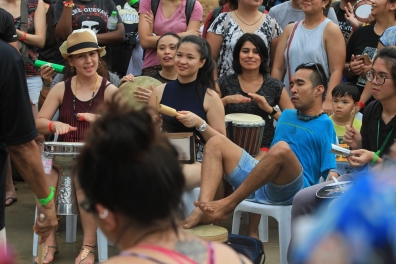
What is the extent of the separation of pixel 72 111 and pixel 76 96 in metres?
0.13

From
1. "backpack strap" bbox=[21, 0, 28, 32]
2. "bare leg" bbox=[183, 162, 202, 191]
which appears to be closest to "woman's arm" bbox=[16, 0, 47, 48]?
"backpack strap" bbox=[21, 0, 28, 32]

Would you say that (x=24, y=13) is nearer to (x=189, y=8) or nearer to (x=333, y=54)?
(x=189, y=8)

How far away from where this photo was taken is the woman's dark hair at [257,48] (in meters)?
5.58

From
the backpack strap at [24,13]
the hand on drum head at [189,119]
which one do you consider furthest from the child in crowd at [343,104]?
the backpack strap at [24,13]

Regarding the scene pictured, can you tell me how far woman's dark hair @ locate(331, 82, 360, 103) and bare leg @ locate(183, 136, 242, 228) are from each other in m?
1.41

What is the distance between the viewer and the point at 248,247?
13.3ft

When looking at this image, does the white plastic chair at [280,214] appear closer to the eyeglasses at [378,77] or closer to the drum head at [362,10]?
the eyeglasses at [378,77]

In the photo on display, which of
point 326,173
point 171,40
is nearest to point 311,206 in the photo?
point 326,173

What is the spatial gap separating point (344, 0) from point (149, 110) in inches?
208

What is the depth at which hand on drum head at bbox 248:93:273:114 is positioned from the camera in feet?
17.5

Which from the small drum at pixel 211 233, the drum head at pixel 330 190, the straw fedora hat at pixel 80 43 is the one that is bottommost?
the small drum at pixel 211 233

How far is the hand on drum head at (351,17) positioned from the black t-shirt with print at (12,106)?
164 inches

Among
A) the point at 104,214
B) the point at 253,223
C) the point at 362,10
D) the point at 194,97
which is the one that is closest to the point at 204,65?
the point at 194,97

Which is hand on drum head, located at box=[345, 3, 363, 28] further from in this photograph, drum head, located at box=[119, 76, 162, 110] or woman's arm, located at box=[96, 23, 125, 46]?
woman's arm, located at box=[96, 23, 125, 46]
